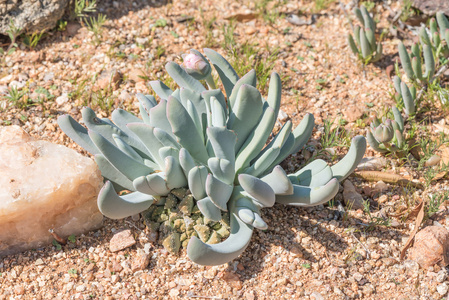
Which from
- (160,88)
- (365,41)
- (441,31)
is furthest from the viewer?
(365,41)

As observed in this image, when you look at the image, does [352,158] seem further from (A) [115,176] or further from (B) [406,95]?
(A) [115,176]

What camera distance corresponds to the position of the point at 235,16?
416cm

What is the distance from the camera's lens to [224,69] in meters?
2.80

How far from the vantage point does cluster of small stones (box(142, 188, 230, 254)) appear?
101 inches

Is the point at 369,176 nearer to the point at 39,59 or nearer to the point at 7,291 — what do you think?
the point at 7,291

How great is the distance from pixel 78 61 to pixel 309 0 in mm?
2076

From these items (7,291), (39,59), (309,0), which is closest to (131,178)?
(7,291)

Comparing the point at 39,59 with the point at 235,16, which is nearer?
the point at 39,59

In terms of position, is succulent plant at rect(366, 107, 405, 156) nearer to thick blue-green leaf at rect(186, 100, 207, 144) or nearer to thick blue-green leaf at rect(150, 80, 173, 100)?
thick blue-green leaf at rect(186, 100, 207, 144)

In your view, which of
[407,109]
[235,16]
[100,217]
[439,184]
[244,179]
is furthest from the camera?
[235,16]

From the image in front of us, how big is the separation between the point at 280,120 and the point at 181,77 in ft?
2.89

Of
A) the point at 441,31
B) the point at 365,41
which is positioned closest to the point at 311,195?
the point at 365,41

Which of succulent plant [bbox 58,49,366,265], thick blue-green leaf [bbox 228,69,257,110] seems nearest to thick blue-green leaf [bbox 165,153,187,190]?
succulent plant [bbox 58,49,366,265]

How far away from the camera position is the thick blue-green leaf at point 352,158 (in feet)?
7.74
